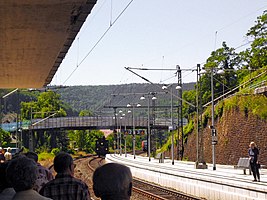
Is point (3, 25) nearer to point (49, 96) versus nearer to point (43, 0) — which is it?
point (43, 0)

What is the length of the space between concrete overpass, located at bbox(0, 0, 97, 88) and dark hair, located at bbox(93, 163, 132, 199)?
888 centimetres

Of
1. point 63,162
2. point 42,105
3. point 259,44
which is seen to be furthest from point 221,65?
point 63,162

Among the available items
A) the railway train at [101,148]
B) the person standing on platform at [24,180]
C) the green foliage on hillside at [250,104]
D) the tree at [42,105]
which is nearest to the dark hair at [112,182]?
the person standing on platform at [24,180]

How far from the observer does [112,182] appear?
482 centimetres

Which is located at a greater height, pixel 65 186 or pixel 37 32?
pixel 37 32

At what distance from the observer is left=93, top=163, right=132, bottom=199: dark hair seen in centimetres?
482

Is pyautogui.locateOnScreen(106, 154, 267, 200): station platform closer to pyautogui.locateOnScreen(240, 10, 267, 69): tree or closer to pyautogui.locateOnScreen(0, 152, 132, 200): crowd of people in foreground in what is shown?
pyautogui.locateOnScreen(0, 152, 132, 200): crowd of people in foreground

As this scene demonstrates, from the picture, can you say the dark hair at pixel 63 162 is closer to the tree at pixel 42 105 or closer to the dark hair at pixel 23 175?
the dark hair at pixel 23 175

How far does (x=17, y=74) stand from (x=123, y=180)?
23414 mm

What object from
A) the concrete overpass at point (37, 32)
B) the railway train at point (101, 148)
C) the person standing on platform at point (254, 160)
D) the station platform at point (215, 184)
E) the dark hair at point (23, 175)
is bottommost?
the railway train at point (101, 148)

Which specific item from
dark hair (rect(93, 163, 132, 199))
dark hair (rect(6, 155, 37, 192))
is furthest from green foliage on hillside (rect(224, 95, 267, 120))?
dark hair (rect(93, 163, 132, 199))

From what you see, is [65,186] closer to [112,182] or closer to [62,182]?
[62,182]

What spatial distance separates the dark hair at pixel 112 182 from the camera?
4.82m

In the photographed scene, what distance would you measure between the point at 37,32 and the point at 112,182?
1303cm
